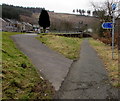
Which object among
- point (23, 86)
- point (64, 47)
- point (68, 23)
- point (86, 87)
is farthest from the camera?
point (68, 23)

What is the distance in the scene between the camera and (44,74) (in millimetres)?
5703

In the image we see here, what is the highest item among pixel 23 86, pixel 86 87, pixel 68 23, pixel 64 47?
pixel 68 23

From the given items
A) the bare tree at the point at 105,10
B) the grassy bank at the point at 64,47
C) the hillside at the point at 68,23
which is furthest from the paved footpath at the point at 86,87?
the hillside at the point at 68,23

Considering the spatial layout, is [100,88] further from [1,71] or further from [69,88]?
[1,71]

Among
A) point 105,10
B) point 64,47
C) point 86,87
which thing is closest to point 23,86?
point 86,87

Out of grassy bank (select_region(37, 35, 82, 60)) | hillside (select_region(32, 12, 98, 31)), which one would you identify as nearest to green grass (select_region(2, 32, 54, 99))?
grassy bank (select_region(37, 35, 82, 60))

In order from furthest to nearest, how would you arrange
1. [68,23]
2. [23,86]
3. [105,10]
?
[68,23], [105,10], [23,86]

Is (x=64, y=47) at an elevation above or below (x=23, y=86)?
above

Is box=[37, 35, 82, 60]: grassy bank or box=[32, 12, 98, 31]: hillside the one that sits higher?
box=[32, 12, 98, 31]: hillside

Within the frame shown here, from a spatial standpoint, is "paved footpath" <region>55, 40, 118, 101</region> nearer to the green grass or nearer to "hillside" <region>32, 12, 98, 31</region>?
the green grass

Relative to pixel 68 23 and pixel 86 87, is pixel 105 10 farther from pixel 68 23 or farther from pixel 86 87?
pixel 68 23

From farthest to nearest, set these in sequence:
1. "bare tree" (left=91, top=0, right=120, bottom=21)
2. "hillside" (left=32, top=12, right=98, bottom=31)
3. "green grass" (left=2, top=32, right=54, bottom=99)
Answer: "hillside" (left=32, top=12, right=98, bottom=31) → "bare tree" (left=91, top=0, right=120, bottom=21) → "green grass" (left=2, top=32, right=54, bottom=99)

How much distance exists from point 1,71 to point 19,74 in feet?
1.91

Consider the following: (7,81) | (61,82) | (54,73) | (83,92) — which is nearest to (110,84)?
(83,92)
